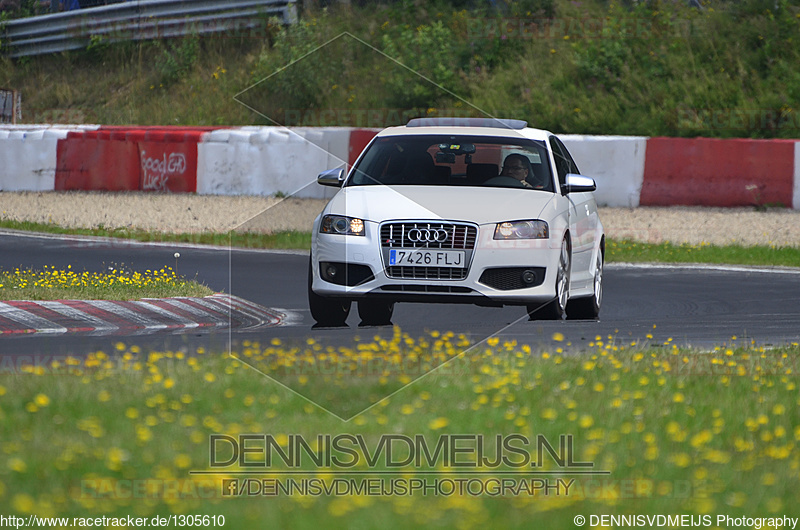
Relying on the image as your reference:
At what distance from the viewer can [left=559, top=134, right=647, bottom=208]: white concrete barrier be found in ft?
60.3

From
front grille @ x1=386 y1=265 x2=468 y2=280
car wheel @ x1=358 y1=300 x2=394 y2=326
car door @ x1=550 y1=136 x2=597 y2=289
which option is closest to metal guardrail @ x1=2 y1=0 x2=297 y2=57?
car door @ x1=550 y1=136 x2=597 y2=289

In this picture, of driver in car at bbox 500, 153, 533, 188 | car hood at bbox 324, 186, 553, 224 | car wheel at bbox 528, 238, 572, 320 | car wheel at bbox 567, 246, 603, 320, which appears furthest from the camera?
car wheel at bbox 567, 246, 603, 320

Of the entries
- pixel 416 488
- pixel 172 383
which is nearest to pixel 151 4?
pixel 172 383

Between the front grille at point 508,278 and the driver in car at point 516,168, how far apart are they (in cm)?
99

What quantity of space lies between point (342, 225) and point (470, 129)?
1994 millimetres

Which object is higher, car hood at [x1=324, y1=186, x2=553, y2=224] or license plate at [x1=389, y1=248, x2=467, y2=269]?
car hood at [x1=324, y1=186, x2=553, y2=224]

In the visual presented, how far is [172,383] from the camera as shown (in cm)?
634

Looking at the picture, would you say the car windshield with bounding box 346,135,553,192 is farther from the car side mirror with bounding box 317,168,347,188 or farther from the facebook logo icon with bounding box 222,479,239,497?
the facebook logo icon with bounding box 222,479,239,497

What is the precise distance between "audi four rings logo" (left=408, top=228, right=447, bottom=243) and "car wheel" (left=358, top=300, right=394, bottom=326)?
0.62 metres

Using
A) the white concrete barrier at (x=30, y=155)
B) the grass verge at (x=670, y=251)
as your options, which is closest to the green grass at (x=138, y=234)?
the grass verge at (x=670, y=251)

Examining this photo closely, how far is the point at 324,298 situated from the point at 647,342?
2528mm

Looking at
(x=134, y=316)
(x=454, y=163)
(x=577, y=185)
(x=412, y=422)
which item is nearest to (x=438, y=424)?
(x=412, y=422)

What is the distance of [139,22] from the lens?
30.5 metres

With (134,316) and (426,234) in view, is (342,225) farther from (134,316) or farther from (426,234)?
(134,316)
